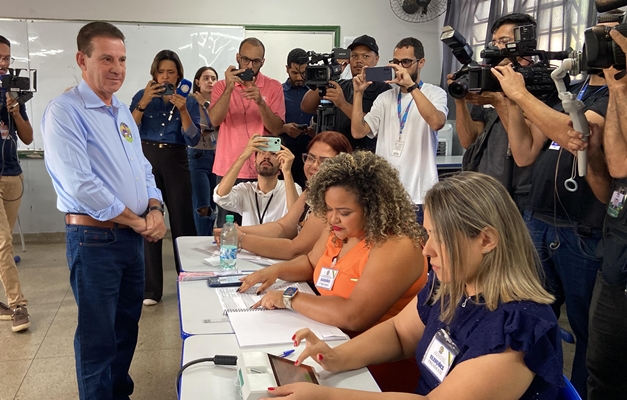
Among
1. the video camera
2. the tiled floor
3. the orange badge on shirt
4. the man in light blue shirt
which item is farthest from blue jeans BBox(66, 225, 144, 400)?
the video camera

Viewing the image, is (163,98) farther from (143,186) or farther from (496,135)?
(496,135)

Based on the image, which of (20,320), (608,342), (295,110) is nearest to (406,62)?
(295,110)

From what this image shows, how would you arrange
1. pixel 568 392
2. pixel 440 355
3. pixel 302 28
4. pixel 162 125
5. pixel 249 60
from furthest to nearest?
pixel 302 28, pixel 162 125, pixel 249 60, pixel 440 355, pixel 568 392

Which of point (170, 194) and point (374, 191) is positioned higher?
point (374, 191)

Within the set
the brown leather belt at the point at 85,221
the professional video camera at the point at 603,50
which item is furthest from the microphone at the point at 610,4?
the brown leather belt at the point at 85,221

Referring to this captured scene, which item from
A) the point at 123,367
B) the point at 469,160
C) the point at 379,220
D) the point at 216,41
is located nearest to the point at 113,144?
the point at 123,367

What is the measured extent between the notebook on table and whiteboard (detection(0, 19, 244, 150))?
13.5ft

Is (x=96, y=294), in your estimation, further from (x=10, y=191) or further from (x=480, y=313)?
(x=10, y=191)

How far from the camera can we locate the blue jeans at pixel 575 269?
1984 millimetres

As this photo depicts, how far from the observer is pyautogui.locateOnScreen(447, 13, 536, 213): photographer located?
→ 7.66 feet

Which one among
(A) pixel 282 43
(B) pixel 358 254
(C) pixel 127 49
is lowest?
(B) pixel 358 254

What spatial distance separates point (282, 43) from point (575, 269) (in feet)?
14.0

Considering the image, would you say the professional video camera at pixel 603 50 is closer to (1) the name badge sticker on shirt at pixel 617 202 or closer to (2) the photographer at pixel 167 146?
(1) the name badge sticker on shirt at pixel 617 202

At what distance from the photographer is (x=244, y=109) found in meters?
3.54
